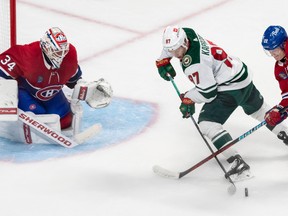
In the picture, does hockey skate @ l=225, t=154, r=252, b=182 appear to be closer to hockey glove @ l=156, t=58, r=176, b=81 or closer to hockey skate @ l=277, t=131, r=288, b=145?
hockey skate @ l=277, t=131, r=288, b=145

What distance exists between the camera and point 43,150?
4266mm

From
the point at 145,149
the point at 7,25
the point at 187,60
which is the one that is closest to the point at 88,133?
the point at 145,149

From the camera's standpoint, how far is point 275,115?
386 centimetres

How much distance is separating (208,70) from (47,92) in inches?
34.4

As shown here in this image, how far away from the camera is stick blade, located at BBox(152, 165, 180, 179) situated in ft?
13.1

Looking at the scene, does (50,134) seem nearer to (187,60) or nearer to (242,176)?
(187,60)

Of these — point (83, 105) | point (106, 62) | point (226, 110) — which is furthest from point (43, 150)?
point (106, 62)

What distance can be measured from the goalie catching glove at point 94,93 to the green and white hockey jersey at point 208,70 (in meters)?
0.52

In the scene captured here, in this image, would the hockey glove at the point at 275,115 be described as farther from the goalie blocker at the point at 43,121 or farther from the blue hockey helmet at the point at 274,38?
the goalie blocker at the point at 43,121

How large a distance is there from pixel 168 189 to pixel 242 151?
0.58m

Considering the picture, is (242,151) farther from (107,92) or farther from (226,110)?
(107,92)

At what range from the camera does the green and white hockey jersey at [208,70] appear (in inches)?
154

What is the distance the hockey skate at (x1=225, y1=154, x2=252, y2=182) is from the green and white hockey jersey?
317mm

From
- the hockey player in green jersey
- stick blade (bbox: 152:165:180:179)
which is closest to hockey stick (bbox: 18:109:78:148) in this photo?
stick blade (bbox: 152:165:180:179)
